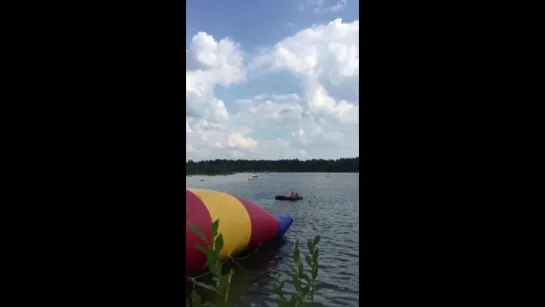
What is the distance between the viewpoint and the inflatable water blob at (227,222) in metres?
7.03

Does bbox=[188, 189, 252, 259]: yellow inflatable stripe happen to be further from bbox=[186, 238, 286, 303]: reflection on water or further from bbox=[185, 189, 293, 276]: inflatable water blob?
Answer: bbox=[186, 238, 286, 303]: reflection on water

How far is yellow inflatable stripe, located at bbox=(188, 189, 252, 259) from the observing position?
8273 mm

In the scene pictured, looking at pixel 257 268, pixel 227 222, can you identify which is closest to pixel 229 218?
pixel 227 222

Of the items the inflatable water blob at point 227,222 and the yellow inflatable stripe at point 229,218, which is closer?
the inflatable water blob at point 227,222

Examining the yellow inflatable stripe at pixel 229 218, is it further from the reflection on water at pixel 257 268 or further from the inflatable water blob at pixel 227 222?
the reflection on water at pixel 257 268

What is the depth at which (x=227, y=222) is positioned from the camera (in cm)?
848

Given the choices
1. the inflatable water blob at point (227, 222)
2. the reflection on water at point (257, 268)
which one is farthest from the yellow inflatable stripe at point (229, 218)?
the reflection on water at point (257, 268)

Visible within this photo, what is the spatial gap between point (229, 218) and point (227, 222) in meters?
0.18

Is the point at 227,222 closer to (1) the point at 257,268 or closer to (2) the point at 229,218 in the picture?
(2) the point at 229,218

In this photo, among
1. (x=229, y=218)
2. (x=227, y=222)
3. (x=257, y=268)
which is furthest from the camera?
(x=257, y=268)

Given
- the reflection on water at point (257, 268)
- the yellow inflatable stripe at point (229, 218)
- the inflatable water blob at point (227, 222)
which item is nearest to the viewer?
the inflatable water blob at point (227, 222)

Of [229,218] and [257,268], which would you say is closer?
[229,218]

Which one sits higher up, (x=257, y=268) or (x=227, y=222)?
(x=227, y=222)
